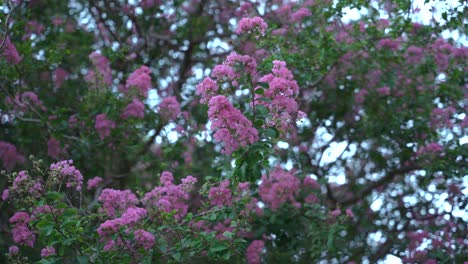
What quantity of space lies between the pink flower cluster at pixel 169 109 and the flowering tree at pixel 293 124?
11 millimetres

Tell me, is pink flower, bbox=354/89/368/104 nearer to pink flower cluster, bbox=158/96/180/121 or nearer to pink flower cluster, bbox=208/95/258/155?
pink flower cluster, bbox=158/96/180/121

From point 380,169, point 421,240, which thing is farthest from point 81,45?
point 421,240

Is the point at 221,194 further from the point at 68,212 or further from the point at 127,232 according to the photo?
the point at 68,212

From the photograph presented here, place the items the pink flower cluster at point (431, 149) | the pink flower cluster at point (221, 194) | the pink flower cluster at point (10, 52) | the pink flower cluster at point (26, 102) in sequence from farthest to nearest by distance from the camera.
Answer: the pink flower cluster at point (26, 102), the pink flower cluster at point (431, 149), the pink flower cluster at point (10, 52), the pink flower cluster at point (221, 194)

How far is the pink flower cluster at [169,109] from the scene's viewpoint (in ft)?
20.2

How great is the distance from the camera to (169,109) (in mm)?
6152

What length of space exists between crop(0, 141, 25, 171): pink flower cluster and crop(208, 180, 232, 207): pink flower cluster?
7.80 feet

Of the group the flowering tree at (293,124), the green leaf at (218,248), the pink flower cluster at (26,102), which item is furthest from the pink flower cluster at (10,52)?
the green leaf at (218,248)

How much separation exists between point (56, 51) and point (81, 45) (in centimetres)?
76

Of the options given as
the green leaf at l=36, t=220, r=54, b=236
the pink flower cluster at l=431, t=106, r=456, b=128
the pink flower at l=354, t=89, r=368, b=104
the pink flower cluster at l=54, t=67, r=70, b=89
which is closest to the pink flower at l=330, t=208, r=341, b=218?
the pink flower cluster at l=431, t=106, r=456, b=128

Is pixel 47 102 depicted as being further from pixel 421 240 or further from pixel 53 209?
pixel 421 240

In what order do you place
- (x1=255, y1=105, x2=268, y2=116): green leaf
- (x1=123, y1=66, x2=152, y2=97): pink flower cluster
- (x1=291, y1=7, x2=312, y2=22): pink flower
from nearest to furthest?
(x1=255, y1=105, x2=268, y2=116): green leaf → (x1=123, y1=66, x2=152, y2=97): pink flower cluster → (x1=291, y1=7, x2=312, y2=22): pink flower

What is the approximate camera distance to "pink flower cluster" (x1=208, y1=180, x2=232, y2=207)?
4082 millimetres

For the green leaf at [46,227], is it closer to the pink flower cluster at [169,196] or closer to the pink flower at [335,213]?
the pink flower cluster at [169,196]
